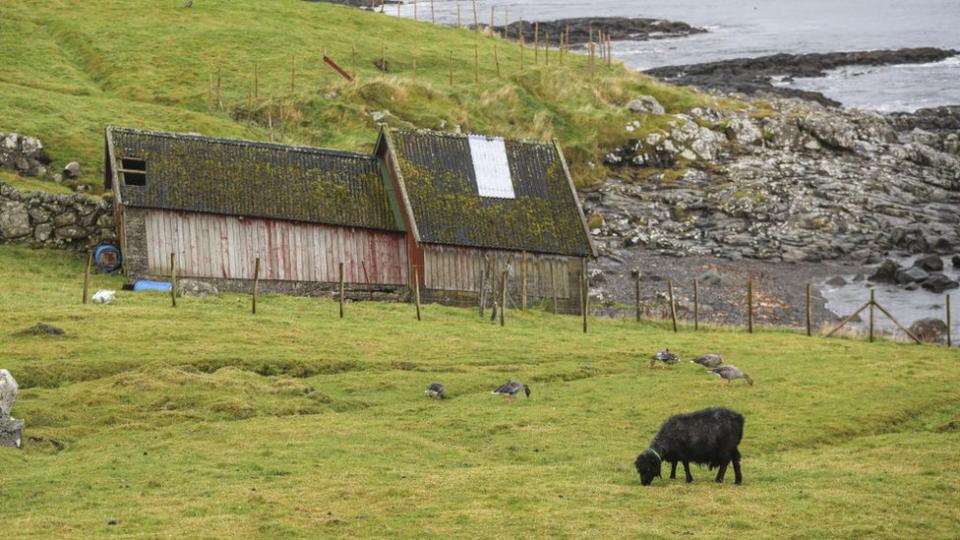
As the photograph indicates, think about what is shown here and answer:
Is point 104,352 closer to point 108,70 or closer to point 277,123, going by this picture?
point 277,123

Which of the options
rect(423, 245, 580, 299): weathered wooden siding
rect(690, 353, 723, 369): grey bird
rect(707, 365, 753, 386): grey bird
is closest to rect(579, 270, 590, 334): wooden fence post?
rect(423, 245, 580, 299): weathered wooden siding

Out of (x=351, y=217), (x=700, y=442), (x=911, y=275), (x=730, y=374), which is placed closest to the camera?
(x=700, y=442)

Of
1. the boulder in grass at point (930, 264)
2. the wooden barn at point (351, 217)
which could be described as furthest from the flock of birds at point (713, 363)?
the boulder in grass at point (930, 264)

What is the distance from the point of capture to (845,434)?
38.6m

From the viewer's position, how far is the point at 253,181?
64062mm

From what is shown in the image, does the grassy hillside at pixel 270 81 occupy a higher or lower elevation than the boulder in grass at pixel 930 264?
higher

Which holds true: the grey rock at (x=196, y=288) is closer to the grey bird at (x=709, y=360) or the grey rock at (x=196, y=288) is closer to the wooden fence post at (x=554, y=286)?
the wooden fence post at (x=554, y=286)

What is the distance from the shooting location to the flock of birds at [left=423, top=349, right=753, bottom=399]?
41938mm

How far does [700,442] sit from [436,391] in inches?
483

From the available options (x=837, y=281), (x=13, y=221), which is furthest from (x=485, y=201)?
(x=13, y=221)

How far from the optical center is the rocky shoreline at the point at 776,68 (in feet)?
374

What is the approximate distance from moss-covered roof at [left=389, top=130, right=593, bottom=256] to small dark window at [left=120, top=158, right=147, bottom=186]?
1040 cm

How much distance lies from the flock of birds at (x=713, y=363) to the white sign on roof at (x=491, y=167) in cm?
1897

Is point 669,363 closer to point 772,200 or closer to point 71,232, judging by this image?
point 71,232
